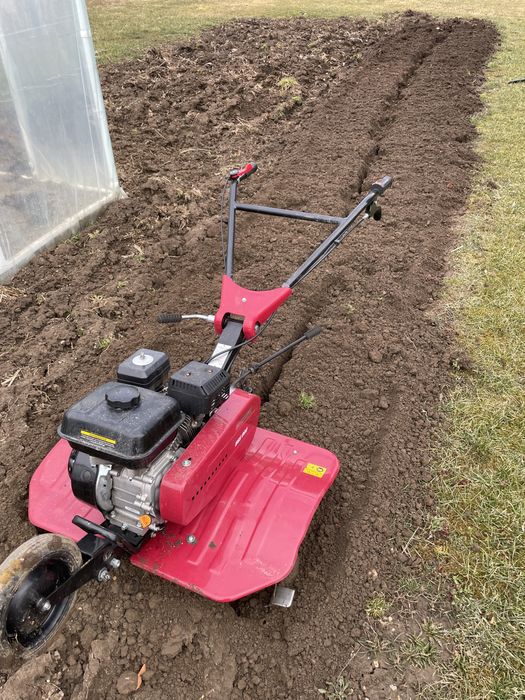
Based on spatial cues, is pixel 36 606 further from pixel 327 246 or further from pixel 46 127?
pixel 46 127

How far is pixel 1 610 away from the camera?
1.97 meters

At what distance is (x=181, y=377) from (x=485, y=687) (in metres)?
1.70

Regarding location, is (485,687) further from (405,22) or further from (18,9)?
(405,22)

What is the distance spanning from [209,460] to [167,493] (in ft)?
0.74

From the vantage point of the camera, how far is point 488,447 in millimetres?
3262

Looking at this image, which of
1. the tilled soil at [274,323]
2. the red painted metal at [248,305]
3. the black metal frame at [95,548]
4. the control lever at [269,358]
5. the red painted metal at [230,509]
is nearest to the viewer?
the black metal frame at [95,548]

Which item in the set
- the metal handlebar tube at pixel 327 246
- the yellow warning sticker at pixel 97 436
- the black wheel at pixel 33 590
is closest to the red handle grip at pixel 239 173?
the metal handlebar tube at pixel 327 246

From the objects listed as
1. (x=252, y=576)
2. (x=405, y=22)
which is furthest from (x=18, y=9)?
(x=405, y=22)

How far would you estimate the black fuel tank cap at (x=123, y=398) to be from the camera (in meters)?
2.13

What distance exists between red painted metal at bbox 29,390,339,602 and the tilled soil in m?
0.29

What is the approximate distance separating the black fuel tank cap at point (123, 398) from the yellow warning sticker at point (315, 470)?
979 mm

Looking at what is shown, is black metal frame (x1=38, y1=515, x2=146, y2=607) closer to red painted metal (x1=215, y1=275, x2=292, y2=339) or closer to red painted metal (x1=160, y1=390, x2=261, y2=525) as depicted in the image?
red painted metal (x1=160, y1=390, x2=261, y2=525)

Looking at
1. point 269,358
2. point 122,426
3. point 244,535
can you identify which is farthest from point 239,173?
point 244,535

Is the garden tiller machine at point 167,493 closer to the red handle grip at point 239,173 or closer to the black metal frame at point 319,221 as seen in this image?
the black metal frame at point 319,221
